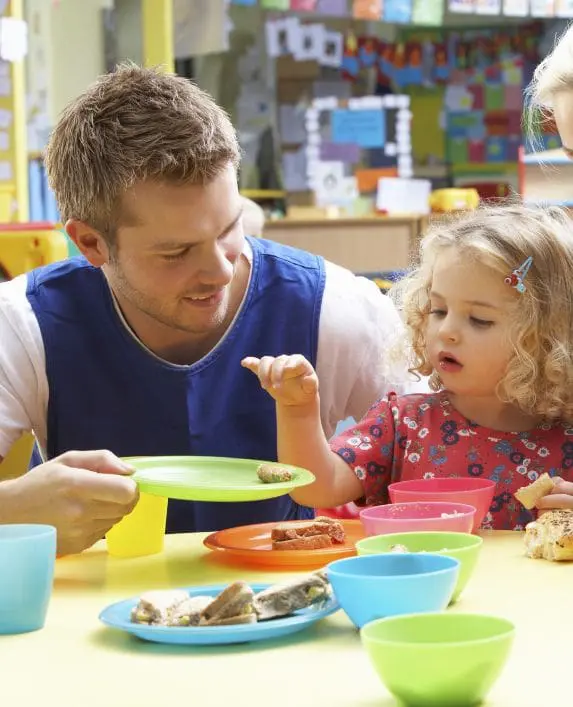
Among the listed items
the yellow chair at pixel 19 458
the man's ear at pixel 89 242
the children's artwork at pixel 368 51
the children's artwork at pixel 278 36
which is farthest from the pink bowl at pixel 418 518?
the children's artwork at pixel 368 51

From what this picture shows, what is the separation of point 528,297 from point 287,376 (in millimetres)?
420

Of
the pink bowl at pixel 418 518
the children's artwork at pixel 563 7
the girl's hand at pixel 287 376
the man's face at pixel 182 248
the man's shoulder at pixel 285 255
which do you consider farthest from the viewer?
the children's artwork at pixel 563 7

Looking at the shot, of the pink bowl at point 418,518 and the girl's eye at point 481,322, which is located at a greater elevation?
the girl's eye at point 481,322

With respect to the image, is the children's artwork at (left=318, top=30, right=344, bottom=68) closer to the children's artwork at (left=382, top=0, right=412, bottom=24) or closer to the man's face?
the children's artwork at (left=382, top=0, right=412, bottom=24)

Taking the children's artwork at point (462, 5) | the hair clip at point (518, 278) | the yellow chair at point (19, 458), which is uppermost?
the children's artwork at point (462, 5)

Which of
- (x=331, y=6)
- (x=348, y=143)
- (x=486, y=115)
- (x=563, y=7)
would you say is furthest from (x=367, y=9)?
(x=486, y=115)

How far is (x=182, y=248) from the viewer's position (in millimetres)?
1730

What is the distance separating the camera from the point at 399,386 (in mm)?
1984

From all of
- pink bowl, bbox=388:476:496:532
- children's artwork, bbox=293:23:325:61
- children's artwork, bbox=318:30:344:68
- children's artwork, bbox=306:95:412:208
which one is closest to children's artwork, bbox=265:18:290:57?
children's artwork, bbox=293:23:325:61

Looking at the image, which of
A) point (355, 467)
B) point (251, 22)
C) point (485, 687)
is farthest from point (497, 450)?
point (251, 22)

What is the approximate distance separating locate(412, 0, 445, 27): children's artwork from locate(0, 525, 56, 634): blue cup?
5.00 metres

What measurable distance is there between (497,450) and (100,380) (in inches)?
24.7

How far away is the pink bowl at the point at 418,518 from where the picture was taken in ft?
4.11

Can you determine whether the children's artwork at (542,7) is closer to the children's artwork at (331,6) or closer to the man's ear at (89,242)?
the children's artwork at (331,6)
